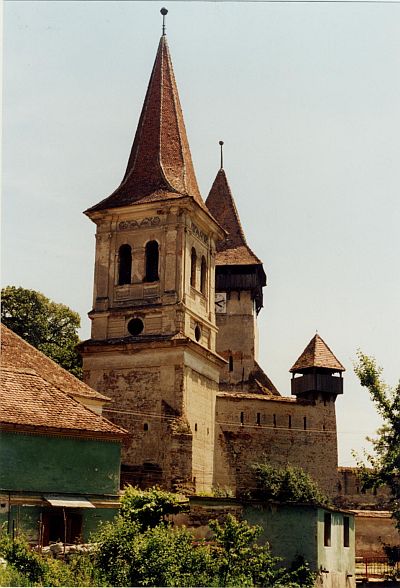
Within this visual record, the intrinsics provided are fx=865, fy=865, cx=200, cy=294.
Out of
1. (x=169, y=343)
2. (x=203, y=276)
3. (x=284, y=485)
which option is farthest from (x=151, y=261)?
(x=284, y=485)

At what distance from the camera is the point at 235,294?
49031 mm

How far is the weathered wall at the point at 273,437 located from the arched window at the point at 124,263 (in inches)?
371

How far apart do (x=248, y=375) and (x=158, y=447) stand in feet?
64.4

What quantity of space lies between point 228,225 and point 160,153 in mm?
16848

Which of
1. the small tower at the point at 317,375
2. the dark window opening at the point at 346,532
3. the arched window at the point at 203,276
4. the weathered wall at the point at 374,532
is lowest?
the weathered wall at the point at 374,532

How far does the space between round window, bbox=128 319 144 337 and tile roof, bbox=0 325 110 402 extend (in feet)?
17.3

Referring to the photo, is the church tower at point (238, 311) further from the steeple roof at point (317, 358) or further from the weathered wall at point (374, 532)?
the weathered wall at point (374, 532)

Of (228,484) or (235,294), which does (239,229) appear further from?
(228,484)

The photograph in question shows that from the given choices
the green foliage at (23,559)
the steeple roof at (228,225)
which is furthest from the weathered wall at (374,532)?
the green foliage at (23,559)

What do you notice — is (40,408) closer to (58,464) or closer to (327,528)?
(58,464)

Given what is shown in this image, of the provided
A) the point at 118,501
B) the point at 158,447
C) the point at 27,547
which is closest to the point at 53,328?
the point at 158,447

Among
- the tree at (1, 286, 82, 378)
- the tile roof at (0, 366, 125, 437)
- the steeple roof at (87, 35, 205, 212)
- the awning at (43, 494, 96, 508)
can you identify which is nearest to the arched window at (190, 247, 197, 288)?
the steeple roof at (87, 35, 205, 212)

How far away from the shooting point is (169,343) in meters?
29.5

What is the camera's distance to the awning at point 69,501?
717 inches
